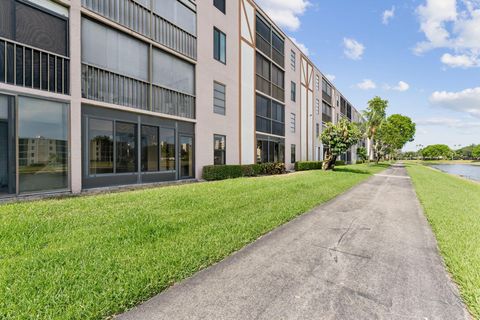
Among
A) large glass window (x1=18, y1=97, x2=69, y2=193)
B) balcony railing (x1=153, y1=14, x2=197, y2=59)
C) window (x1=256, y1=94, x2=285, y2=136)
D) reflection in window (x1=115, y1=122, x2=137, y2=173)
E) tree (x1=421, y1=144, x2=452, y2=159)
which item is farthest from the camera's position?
tree (x1=421, y1=144, x2=452, y2=159)

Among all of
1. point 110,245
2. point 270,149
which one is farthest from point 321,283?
point 270,149

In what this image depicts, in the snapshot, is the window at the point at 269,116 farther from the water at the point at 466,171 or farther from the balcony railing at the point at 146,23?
the water at the point at 466,171

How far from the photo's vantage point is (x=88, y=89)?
385 inches

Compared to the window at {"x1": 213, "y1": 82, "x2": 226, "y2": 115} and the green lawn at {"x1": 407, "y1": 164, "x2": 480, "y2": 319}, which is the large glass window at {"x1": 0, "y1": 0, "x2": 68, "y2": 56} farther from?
the green lawn at {"x1": 407, "y1": 164, "x2": 480, "y2": 319}

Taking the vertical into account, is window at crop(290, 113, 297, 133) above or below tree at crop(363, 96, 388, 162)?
below

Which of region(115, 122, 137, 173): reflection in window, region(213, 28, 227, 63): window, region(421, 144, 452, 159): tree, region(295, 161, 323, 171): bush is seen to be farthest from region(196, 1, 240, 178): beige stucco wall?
region(421, 144, 452, 159): tree

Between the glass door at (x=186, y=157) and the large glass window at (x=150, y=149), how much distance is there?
5.60 ft

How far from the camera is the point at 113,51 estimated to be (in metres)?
10.7

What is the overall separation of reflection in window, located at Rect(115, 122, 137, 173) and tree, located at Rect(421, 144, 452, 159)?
180 m

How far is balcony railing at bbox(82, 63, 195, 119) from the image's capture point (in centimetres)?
991

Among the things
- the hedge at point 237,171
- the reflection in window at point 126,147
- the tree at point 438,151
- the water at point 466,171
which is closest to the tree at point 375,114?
the water at point 466,171

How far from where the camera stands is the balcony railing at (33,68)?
770cm

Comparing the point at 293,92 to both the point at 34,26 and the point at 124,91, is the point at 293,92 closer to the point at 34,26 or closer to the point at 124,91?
the point at 124,91

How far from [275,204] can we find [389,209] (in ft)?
13.3
